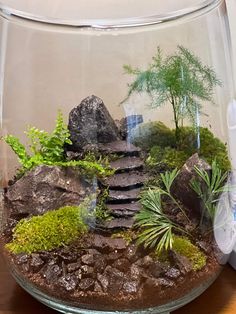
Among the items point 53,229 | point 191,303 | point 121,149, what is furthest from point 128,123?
point 191,303

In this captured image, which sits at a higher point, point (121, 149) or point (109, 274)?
point (121, 149)

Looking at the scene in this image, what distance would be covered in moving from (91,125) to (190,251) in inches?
7.4

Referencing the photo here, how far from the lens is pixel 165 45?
66 cm

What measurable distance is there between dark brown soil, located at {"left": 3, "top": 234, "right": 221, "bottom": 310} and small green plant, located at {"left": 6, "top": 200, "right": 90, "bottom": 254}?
10 millimetres

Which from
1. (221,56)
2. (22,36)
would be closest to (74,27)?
(22,36)

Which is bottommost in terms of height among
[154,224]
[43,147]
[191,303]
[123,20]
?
[191,303]

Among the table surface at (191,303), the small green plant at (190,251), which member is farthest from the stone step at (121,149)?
the table surface at (191,303)

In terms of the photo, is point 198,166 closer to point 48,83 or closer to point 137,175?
point 137,175

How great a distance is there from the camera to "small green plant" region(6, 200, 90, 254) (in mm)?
636

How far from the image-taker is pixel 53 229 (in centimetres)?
64

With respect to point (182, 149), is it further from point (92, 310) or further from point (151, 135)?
point (92, 310)

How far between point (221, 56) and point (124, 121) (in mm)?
153

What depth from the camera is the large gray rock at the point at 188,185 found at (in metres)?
0.65

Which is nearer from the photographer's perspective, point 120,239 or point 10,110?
point 120,239
